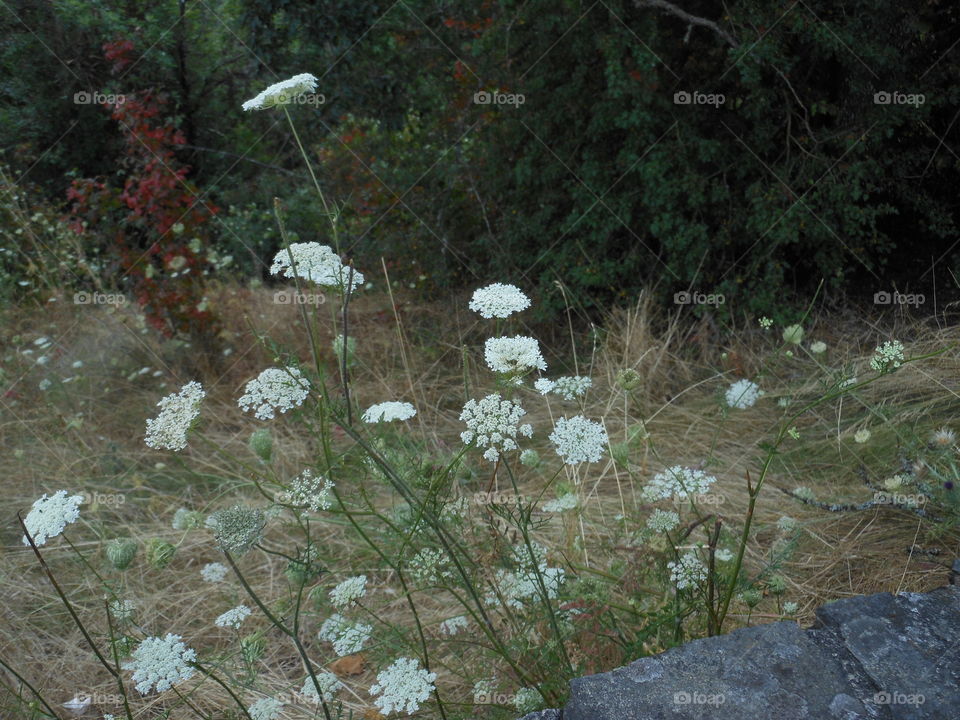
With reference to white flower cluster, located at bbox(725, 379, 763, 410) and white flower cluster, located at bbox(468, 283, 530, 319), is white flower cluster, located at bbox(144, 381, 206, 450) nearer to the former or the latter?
white flower cluster, located at bbox(468, 283, 530, 319)

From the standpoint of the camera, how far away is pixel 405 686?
1.30 m

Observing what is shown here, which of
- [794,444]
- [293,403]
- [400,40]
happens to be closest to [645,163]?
[794,444]

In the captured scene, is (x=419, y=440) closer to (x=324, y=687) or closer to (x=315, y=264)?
(x=324, y=687)

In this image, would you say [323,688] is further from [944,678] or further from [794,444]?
[794,444]

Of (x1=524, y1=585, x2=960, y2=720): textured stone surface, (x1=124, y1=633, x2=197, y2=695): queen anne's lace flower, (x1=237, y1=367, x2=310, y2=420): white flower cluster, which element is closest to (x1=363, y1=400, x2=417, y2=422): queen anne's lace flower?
(x1=237, y1=367, x2=310, y2=420): white flower cluster

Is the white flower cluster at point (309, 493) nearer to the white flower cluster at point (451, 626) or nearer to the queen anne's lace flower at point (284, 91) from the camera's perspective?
the white flower cluster at point (451, 626)

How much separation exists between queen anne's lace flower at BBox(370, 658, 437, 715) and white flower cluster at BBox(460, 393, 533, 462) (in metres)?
0.40

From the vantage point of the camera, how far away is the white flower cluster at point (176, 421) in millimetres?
1365

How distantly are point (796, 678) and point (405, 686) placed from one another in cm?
62

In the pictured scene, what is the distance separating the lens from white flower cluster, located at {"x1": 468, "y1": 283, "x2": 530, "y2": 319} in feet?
4.45

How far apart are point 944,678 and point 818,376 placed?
222cm

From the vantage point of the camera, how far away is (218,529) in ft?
4.19

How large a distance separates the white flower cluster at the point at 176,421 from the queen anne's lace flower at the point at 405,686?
544 mm

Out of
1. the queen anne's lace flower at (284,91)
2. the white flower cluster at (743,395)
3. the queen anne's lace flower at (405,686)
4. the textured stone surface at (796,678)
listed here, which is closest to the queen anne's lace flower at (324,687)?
the queen anne's lace flower at (405,686)
